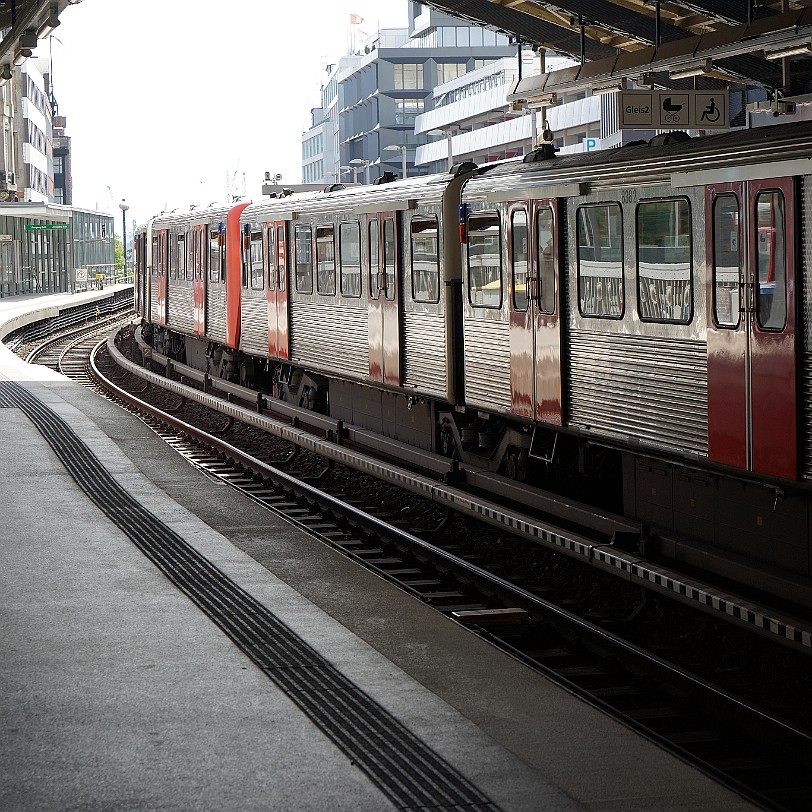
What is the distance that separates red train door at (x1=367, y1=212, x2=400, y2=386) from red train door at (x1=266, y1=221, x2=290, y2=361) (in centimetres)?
359

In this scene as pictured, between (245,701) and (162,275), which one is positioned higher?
(162,275)

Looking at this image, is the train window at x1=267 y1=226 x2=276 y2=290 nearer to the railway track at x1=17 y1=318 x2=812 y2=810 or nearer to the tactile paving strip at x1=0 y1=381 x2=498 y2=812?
the railway track at x1=17 y1=318 x2=812 y2=810

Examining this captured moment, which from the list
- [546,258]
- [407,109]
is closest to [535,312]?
[546,258]

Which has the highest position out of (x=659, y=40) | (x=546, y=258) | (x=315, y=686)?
(x=659, y=40)

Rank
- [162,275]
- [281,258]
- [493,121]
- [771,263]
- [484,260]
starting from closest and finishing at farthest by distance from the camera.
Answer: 1. [771,263]
2. [484,260]
3. [281,258]
4. [162,275]
5. [493,121]

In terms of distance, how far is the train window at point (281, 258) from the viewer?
60.3 ft

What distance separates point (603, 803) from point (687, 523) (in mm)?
4731

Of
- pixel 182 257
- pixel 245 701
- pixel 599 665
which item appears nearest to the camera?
pixel 245 701

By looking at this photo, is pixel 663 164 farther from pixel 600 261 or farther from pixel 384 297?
pixel 384 297

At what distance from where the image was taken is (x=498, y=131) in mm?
67812

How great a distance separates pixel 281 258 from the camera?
1852 cm

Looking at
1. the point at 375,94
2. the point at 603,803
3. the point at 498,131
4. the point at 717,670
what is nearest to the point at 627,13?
the point at 717,670

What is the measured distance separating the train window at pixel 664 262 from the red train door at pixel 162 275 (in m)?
19.7

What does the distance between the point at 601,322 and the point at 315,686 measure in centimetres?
449
